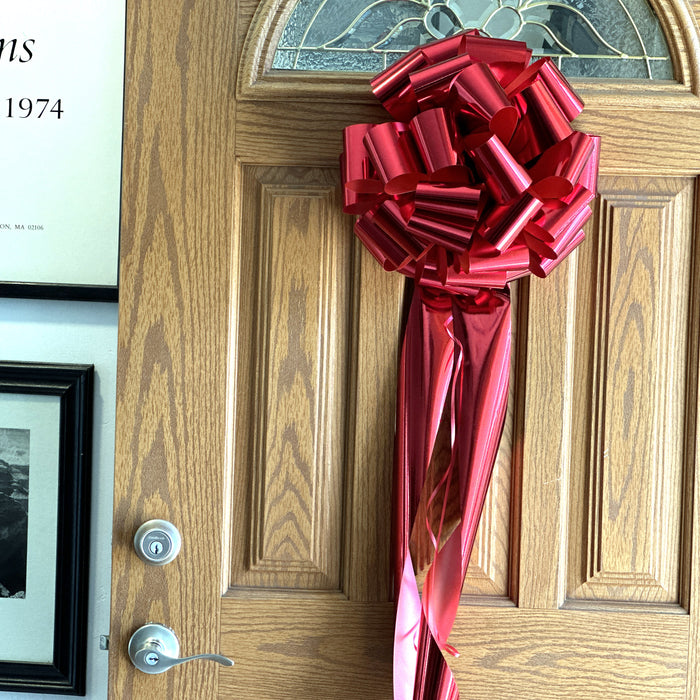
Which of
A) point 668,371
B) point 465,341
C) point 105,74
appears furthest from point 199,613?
point 105,74

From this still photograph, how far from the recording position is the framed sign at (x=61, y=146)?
3.70 ft

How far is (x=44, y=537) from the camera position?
1.18 metres

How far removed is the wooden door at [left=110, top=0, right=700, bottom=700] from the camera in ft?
3.03

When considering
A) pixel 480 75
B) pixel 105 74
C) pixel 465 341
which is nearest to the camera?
pixel 480 75

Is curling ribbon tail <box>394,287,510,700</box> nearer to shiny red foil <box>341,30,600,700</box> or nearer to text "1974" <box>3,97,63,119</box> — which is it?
shiny red foil <box>341,30,600,700</box>

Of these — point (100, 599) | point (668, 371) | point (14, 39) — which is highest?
point (14, 39)

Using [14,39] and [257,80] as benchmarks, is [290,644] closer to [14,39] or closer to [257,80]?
[257,80]

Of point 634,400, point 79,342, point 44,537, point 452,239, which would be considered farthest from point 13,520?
point 634,400

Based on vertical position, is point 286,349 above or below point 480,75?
below

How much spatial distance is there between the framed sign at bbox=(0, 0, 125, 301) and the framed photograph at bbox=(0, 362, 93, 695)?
155 millimetres

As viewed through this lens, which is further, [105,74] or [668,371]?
[105,74]

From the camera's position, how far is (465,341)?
907 mm

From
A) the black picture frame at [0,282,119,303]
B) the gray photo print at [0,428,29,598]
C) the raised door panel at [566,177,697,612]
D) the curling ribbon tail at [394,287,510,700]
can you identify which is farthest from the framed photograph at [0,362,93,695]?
the raised door panel at [566,177,697,612]

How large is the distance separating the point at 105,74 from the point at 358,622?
87 cm
